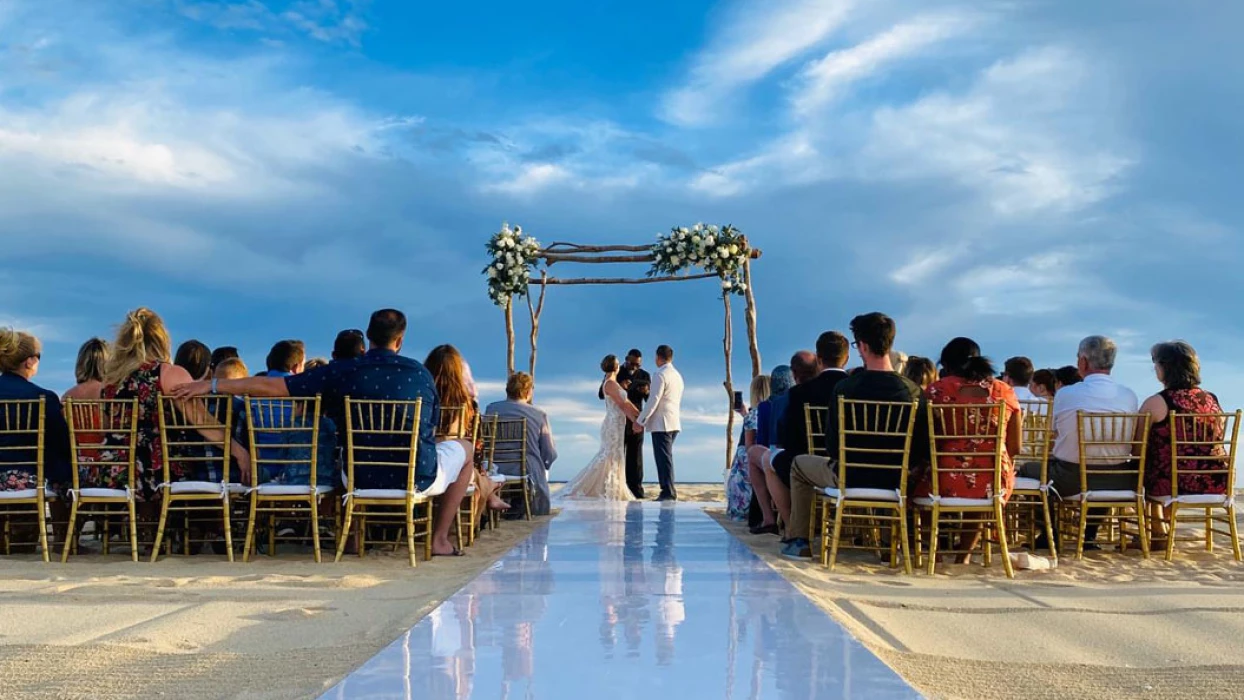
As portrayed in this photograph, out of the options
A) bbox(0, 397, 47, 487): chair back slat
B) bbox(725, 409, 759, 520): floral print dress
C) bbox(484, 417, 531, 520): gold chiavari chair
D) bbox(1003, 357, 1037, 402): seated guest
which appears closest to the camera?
bbox(0, 397, 47, 487): chair back slat

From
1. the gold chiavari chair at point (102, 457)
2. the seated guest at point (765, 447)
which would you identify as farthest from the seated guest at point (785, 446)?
the gold chiavari chair at point (102, 457)

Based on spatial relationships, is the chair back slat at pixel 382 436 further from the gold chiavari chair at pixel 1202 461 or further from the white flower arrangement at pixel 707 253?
the white flower arrangement at pixel 707 253

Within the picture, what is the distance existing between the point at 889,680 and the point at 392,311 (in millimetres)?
4135

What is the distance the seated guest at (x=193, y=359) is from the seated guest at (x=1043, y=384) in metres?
6.39

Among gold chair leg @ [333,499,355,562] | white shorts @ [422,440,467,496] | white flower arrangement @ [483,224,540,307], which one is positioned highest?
white flower arrangement @ [483,224,540,307]

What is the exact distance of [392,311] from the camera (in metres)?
6.53

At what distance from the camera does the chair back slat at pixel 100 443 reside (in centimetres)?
661

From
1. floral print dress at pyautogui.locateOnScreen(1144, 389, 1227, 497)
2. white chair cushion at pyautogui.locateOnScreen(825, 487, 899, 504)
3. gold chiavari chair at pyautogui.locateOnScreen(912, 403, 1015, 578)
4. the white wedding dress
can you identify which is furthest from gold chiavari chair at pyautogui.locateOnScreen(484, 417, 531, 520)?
floral print dress at pyautogui.locateOnScreen(1144, 389, 1227, 497)

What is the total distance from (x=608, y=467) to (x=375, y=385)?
664 centimetres

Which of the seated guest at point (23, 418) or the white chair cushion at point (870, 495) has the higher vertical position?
the seated guest at point (23, 418)

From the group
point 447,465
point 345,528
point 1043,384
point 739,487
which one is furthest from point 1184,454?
point 345,528

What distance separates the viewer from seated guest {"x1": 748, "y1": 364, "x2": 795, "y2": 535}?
810 centimetres

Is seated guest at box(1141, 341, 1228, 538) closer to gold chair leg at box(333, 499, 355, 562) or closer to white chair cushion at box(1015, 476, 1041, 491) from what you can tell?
white chair cushion at box(1015, 476, 1041, 491)

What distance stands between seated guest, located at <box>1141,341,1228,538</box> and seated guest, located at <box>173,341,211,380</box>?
620 centimetres
